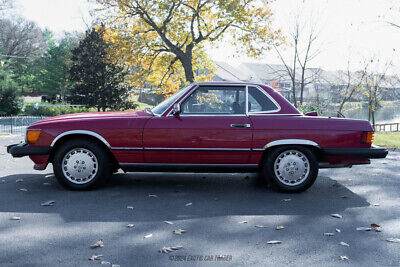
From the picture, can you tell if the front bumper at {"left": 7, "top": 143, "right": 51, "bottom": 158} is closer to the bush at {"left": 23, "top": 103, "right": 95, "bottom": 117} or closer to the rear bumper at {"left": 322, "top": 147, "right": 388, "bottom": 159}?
the rear bumper at {"left": 322, "top": 147, "right": 388, "bottom": 159}

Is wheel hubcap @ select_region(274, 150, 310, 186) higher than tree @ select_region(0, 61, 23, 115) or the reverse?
the reverse

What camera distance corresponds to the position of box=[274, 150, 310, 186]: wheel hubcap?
541 cm

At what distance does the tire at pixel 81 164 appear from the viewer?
5363mm

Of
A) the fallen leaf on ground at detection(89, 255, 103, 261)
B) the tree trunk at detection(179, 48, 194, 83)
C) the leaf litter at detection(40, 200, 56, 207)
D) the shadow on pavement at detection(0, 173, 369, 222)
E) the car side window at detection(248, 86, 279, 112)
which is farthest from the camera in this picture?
the tree trunk at detection(179, 48, 194, 83)

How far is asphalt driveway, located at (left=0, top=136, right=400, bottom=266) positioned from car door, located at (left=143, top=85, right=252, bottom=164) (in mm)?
558

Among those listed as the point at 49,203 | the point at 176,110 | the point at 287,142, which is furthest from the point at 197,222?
the point at 49,203

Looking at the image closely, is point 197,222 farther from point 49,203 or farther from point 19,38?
point 19,38

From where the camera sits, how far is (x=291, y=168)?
214 inches

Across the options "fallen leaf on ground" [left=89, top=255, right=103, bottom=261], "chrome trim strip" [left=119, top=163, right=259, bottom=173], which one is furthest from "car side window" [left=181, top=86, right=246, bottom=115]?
"fallen leaf on ground" [left=89, top=255, right=103, bottom=261]

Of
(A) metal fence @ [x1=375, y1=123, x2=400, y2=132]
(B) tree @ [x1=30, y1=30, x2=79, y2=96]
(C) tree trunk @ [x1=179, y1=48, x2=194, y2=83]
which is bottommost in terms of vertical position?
(A) metal fence @ [x1=375, y1=123, x2=400, y2=132]


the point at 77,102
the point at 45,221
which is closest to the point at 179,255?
the point at 45,221

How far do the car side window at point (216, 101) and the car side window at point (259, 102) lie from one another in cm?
11

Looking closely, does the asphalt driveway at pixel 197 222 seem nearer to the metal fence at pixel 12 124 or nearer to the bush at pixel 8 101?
the metal fence at pixel 12 124

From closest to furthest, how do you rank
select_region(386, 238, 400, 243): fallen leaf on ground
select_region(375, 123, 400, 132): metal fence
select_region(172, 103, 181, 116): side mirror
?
select_region(386, 238, 400, 243): fallen leaf on ground
select_region(172, 103, 181, 116): side mirror
select_region(375, 123, 400, 132): metal fence
